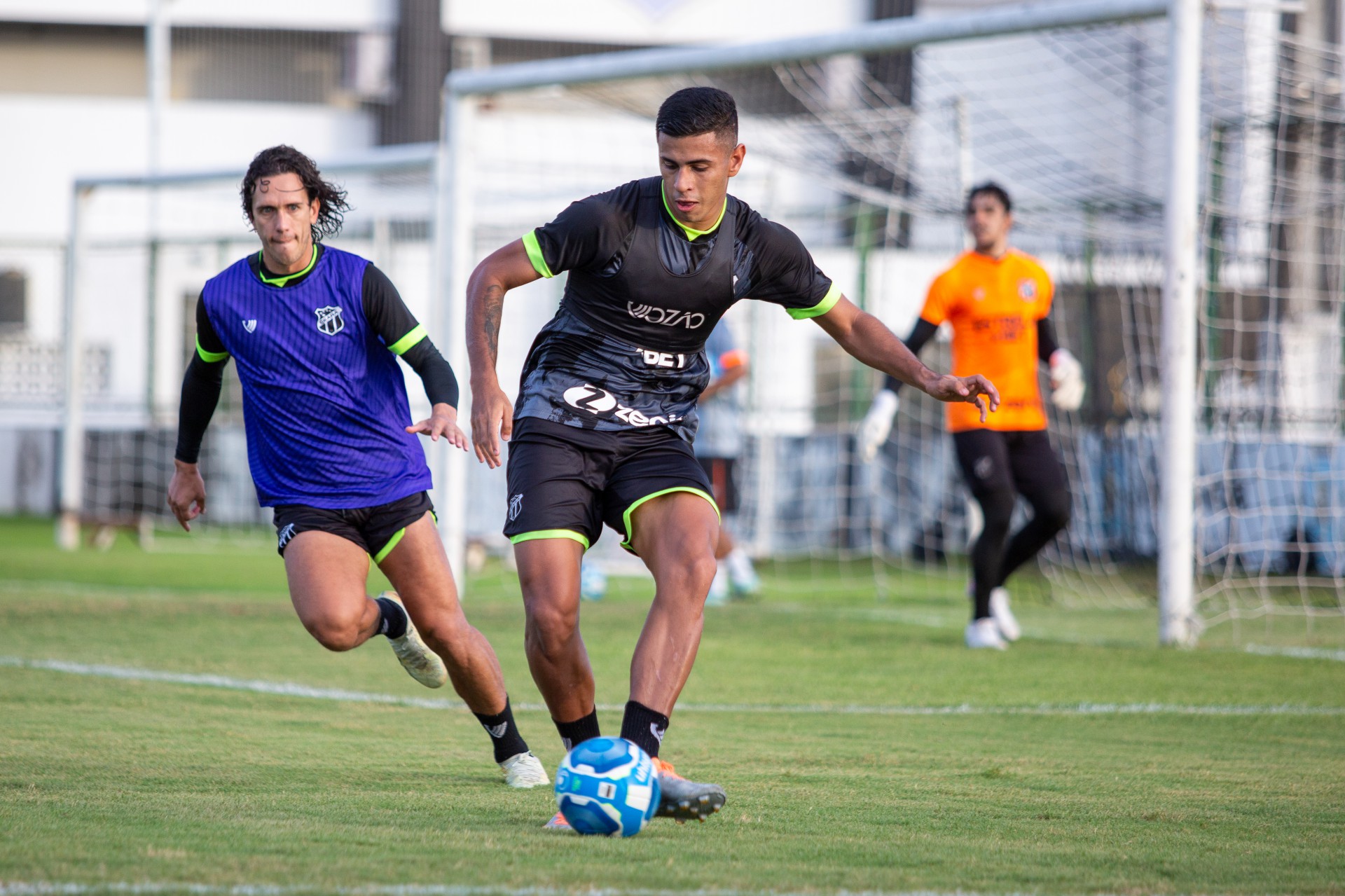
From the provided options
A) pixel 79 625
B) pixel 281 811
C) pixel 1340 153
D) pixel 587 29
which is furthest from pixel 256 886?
pixel 587 29

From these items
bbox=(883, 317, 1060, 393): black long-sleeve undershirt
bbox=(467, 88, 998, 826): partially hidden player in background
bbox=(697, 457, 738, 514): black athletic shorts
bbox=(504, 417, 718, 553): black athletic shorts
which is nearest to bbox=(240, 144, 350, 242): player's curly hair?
bbox=(467, 88, 998, 826): partially hidden player in background

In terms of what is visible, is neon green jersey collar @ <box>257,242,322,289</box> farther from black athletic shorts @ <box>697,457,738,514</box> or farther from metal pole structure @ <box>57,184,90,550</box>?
metal pole structure @ <box>57,184,90,550</box>

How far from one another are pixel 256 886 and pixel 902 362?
2432mm

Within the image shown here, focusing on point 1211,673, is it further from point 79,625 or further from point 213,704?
point 79,625

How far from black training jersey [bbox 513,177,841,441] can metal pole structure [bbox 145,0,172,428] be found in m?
11.3

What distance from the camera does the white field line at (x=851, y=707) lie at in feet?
20.7

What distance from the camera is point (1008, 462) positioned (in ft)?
27.3

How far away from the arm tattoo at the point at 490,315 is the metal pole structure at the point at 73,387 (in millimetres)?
11778

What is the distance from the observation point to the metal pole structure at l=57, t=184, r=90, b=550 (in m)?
14.8

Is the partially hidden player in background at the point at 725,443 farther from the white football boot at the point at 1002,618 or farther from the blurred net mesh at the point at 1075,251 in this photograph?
the white football boot at the point at 1002,618

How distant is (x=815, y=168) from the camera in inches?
553

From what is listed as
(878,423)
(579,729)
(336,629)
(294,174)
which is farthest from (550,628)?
(878,423)

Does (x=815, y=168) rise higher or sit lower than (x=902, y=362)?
higher

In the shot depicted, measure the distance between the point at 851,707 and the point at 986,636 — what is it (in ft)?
6.76
